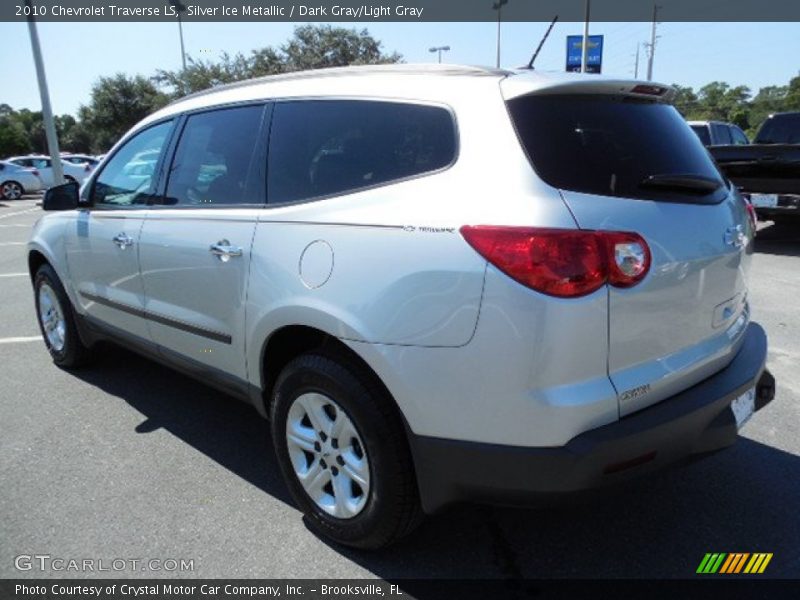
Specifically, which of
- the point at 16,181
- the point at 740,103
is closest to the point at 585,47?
the point at 16,181

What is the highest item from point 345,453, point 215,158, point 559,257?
point 215,158

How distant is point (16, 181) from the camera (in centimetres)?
2370

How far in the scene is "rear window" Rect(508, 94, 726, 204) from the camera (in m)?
2.04

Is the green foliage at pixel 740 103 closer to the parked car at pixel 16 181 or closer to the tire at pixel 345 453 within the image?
the parked car at pixel 16 181

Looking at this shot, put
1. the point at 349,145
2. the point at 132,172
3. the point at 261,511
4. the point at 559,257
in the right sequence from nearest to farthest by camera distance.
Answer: the point at 559,257, the point at 349,145, the point at 261,511, the point at 132,172

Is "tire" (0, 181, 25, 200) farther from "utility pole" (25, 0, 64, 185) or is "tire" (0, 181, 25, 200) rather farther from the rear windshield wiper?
the rear windshield wiper

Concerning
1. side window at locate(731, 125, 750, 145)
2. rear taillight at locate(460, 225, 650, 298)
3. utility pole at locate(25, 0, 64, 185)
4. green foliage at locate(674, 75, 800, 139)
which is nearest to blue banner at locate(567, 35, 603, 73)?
side window at locate(731, 125, 750, 145)

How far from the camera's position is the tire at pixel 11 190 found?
2361 centimetres

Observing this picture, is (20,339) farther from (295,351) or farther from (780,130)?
(780,130)

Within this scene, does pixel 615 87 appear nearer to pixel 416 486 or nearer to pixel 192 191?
pixel 416 486

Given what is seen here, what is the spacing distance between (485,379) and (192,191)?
6.62 ft

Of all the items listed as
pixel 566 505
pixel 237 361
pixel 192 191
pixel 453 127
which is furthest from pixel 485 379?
pixel 192 191

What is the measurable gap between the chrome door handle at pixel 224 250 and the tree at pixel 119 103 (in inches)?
1952

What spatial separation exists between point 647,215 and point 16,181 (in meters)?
26.9
